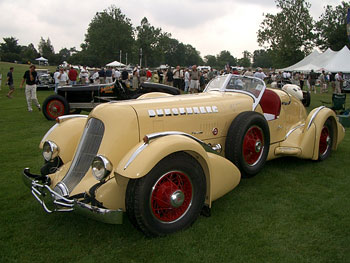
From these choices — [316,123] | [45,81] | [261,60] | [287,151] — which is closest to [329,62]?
[45,81]

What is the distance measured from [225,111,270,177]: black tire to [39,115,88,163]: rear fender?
2.01 m

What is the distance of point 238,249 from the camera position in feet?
9.43

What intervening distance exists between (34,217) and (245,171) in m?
2.68

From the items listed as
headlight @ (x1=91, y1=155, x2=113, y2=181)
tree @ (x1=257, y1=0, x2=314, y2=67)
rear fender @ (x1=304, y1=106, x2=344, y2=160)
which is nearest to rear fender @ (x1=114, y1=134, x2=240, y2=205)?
headlight @ (x1=91, y1=155, x2=113, y2=181)

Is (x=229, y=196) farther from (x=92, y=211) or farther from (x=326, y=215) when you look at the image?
(x=92, y=211)

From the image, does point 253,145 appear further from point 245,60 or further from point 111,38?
point 245,60

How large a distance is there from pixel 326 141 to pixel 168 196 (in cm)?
384

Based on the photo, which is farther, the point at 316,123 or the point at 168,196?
the point at 316,123

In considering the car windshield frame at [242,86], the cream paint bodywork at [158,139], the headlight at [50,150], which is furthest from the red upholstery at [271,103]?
the headlight at [50,150]

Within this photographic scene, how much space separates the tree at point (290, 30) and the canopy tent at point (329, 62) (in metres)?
15.3

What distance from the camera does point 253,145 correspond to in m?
4.34

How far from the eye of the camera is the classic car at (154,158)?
9.32 ft

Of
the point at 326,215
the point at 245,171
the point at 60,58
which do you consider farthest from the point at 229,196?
the point at 60,58

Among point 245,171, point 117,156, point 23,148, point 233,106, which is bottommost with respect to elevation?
point 23,148
